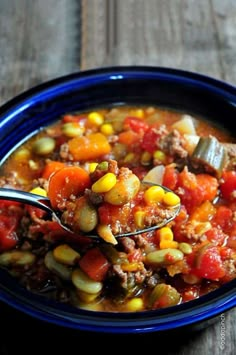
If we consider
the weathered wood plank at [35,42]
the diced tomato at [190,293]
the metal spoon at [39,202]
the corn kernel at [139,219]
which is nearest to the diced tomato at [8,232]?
the metal spoon at [39,202]

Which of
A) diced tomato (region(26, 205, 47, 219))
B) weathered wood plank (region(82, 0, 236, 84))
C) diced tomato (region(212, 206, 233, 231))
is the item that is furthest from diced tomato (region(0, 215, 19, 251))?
weathered wood plank (region(82, 0, 236, 84))

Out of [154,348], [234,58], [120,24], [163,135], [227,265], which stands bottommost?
[154,348]

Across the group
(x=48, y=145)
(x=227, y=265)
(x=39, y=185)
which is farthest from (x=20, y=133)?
(x=227, y=265)

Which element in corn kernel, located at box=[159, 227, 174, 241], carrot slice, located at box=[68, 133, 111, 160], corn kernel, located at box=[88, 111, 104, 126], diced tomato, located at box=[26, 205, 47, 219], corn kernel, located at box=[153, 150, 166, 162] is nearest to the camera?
corn kernel, located at box=[159, 227, 174, 241]

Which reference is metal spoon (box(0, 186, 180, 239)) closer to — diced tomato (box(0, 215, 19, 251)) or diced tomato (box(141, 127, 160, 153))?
diced tomato (box(0, 215, 19, 251))

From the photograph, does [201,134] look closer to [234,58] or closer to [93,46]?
[234,58]

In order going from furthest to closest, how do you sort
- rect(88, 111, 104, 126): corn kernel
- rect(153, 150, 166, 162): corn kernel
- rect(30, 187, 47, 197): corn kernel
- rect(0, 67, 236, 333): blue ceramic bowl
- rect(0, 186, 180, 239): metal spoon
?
rect(88, 111, 104, 126): corn kernel, rect(0, 67, 236, 333): blue ceramic bowl, rect(153, 150, 166, 162): corn kernel, rect(30, 187, 47, 197): corn kernel, rect(0, 186, 180, 239): metal spoon

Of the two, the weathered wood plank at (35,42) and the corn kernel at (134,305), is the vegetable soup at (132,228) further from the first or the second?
the weathered wood plank at (35,42)
